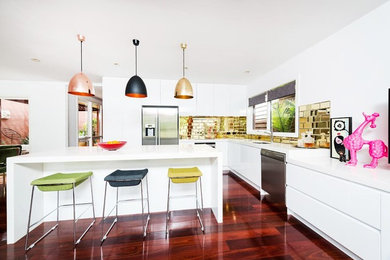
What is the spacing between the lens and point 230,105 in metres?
4.94

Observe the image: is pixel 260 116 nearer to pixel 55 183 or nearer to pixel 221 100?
pixel 221 100

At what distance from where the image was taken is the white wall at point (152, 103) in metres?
4.27

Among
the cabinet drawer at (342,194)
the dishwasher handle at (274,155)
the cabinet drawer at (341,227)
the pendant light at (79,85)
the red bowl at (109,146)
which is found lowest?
the cabinet drawer at (341,227)

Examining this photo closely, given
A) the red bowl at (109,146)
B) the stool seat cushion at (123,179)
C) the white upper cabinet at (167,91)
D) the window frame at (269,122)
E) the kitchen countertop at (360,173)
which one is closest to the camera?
the kitchen countertop at (360,173)

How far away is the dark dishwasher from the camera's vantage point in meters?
2.47

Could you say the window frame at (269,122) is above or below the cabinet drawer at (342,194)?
above

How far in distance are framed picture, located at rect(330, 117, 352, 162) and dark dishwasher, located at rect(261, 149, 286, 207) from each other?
1.90ft

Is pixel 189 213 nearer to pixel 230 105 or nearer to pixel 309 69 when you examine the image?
pixel 309 69

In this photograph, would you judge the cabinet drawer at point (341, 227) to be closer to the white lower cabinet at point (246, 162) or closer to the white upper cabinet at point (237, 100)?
the white lower cabinet at point (246, 162)

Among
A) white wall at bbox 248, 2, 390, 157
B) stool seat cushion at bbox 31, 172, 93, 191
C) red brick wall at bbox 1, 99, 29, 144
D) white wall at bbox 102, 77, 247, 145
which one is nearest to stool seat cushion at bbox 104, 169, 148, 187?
stool seat cushion at bbox 31, 172, 93, 191

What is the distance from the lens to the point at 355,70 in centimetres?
206

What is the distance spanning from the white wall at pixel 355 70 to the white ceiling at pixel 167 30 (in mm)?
144

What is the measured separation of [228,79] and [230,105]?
80 centimetres

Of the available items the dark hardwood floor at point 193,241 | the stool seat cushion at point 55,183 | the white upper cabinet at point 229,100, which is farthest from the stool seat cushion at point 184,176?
the white upper cabinet at point 229,100
